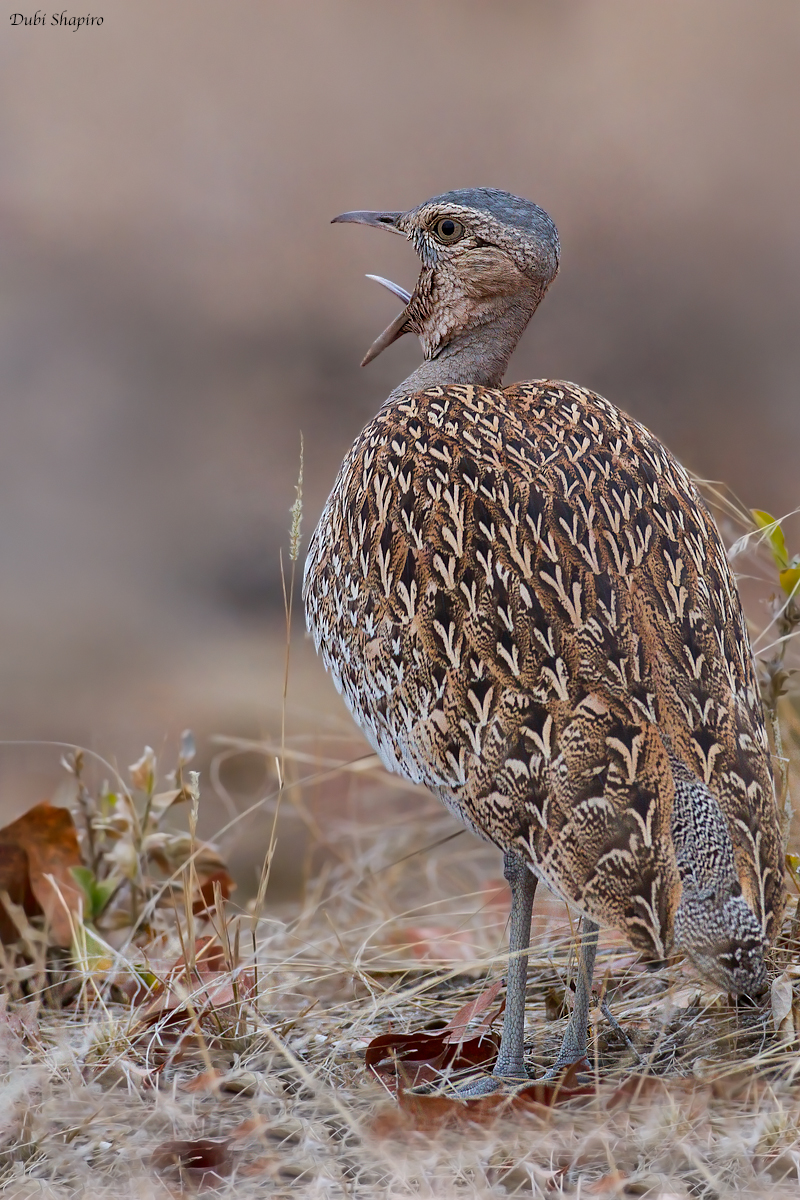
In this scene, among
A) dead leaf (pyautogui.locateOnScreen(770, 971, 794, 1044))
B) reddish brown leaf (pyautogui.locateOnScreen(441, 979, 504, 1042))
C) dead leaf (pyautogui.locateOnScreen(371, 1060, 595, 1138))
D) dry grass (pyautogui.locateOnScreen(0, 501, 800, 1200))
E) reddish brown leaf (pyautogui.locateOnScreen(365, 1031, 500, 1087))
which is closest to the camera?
dry grass (pyautogui.locateOnScreen(0, 501, 800, 1200))

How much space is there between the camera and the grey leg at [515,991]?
281 centimetres

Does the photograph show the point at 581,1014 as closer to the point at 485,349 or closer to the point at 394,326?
the point at 485,349

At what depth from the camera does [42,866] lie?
12.2ft

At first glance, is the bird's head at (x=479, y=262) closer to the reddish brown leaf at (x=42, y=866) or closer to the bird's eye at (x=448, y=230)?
the bird's eye at (x=448, y=230)

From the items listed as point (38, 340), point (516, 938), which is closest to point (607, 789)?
point (516, 938)

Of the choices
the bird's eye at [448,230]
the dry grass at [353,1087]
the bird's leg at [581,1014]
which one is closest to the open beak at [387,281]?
the bird's eye at [448,230]

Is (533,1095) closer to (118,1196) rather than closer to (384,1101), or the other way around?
(384,1101)

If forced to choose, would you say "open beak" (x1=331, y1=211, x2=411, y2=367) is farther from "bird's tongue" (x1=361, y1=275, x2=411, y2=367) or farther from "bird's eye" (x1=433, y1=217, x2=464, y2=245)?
"bird's eye" (x1=433, y1=217, x2=464, y2=245)

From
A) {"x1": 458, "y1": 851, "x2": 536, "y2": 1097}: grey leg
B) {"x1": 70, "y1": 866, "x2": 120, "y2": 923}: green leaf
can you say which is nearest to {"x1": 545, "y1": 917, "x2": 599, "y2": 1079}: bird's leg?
{"x1": 458, "y1": 851, "x2": 536, "y2": 1097}: grey leg

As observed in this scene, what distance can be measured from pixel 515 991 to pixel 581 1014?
22 cm

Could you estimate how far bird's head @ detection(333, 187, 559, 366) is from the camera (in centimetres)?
343

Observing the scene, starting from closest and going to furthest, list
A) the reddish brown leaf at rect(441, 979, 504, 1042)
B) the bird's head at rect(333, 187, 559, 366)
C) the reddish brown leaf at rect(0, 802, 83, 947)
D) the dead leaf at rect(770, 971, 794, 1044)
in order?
the dead leaf at rect(770, 971, 794, 1044) → the reddish brown leaf at rect(441, 979, 504, 1042) → the bird's head at rect(333, 187, 559, 366) → the reddish brown leaf at rect(0, 802, 83, 947)

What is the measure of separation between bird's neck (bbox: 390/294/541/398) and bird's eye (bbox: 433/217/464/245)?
0.24 meters

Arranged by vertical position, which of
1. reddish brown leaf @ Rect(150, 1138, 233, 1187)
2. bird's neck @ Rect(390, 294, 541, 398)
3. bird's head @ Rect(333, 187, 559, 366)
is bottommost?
Result: reddish brown leaf @ Rect(150, 1138, 233, 1187)
